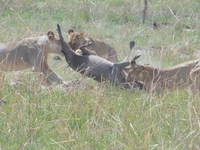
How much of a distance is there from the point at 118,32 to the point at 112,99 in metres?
5.24

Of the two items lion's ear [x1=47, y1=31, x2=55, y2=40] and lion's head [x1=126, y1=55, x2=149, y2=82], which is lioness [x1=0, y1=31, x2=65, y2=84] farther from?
lion's head [x1=126, y1=55, x2=149, y2=82]

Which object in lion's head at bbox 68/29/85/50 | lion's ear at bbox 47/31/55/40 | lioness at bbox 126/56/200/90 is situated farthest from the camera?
lion's head at bbox 68/29/85/50

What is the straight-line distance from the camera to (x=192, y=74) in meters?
7.16

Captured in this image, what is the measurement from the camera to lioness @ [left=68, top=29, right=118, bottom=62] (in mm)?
8664

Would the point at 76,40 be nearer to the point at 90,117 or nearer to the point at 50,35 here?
the point at 50,35

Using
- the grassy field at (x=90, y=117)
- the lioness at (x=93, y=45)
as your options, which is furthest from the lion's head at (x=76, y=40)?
the grassy field at (x=90, y=117)

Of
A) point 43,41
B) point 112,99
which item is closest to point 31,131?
point 112,99

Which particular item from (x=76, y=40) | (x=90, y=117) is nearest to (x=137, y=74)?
(x=76, y=40)

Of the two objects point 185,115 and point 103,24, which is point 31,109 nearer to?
point 185,115

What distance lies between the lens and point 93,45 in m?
9.00

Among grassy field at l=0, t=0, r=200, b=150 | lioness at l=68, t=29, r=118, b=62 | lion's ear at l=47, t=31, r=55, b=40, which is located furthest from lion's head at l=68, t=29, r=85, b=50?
lion's ear at l=47, t=31, r=55, b=40

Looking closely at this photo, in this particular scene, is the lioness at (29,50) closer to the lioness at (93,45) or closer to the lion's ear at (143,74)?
the lioness at (93,45)

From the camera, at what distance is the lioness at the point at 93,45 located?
341 inches

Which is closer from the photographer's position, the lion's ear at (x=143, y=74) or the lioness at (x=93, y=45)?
the lion's ear at (x=143, y=74)
